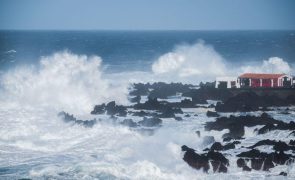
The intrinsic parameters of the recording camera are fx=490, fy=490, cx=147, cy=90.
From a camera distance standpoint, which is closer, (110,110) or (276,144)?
(276,144)

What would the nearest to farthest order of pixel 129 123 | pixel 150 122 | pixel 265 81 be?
pixel 129 123 → pixel 150 122 → pixel 265 81

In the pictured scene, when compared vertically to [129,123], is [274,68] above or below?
above

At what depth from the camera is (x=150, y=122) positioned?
28.4 metres

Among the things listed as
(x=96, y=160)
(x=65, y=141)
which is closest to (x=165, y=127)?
(x=65, y=141)

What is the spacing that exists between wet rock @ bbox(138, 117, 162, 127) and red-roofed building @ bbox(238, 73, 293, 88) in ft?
46.5

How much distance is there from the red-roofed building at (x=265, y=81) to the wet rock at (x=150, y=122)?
14168mm

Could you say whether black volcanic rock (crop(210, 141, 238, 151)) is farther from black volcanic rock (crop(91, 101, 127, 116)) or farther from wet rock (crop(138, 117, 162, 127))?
→ black volcanic rock (crop(91, 101, 127, 116))

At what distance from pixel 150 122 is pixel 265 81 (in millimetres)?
15197

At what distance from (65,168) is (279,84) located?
25.2 meters

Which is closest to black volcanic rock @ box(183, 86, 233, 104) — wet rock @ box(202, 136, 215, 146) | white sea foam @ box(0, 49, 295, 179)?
white sea foam @ box(0, 49, 295, 179)

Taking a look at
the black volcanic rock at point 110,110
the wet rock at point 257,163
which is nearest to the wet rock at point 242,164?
the wet rock at point 257,163

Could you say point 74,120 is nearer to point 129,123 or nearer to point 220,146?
point 129,123

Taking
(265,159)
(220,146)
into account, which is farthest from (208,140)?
(265,159)

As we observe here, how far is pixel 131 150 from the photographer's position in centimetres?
2145
